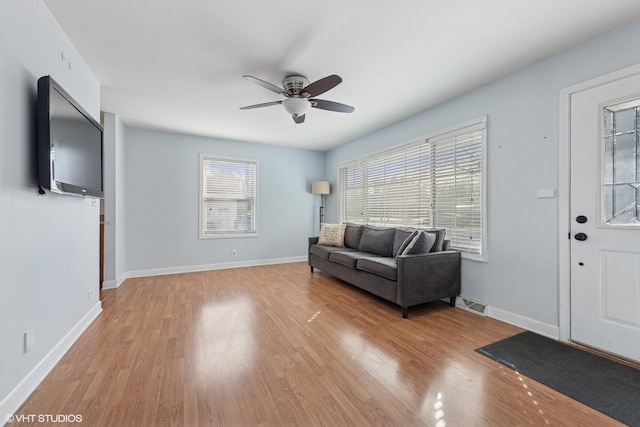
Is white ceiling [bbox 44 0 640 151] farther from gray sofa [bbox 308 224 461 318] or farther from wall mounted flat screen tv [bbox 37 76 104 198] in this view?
gray sofa [bbox 308 224 461 318]

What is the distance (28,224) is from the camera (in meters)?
1.67

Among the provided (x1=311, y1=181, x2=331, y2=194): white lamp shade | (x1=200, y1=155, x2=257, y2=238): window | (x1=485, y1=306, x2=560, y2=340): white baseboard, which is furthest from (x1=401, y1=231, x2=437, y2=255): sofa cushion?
(x1=200, y1=155, x2=257, y2=238): window

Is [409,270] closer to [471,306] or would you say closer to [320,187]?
[471,306]

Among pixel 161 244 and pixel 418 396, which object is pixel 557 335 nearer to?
pixel 418 396

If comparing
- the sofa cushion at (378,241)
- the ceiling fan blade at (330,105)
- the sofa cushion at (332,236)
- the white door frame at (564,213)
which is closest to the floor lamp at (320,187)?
the sofa cushion at (332,236)

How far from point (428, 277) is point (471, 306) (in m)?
0.65

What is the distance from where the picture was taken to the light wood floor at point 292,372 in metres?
1.48

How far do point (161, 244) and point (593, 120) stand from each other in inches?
229

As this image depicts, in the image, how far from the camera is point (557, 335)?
2361 mm

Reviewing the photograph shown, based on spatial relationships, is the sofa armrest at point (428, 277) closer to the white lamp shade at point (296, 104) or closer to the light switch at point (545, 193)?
the light switch at point (545, 193)

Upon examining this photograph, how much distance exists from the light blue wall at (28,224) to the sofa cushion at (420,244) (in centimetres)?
309

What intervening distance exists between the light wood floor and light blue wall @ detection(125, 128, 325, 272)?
1.68 metres

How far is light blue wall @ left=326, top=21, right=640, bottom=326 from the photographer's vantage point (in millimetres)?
2250

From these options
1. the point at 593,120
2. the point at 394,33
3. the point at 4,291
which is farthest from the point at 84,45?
the point at 593,120
